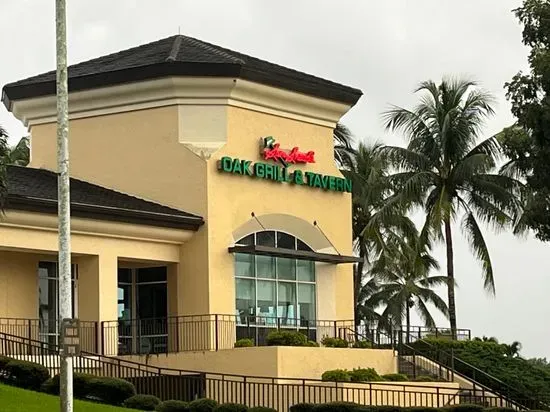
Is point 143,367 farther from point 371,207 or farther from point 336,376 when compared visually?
point 371,207

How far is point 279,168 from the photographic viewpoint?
4647 centimetres

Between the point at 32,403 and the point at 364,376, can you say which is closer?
the point at 32,403

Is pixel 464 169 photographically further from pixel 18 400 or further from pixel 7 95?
pixel 18 400

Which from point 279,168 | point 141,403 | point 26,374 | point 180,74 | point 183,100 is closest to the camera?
point 141,403

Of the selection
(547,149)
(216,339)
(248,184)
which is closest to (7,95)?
(248,184)

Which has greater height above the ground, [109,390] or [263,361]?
[263,361]

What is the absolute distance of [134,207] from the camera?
42.9 meters

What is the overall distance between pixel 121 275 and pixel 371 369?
29.3 feet

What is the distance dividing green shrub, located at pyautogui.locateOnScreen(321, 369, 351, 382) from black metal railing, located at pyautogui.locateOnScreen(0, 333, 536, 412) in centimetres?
60

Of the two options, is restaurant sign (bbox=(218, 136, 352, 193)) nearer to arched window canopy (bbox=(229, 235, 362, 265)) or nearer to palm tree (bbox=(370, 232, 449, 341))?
arched window canopy (bbox=(229, 235, 362, 265))

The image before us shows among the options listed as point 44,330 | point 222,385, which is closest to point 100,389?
point 222,385

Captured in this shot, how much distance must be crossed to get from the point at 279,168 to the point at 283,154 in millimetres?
490

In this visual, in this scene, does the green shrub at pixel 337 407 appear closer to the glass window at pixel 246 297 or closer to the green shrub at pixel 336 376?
the green shrub at pixel 336 376

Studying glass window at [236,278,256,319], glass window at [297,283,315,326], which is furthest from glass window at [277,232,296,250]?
glass window at [236,278,256,319]
